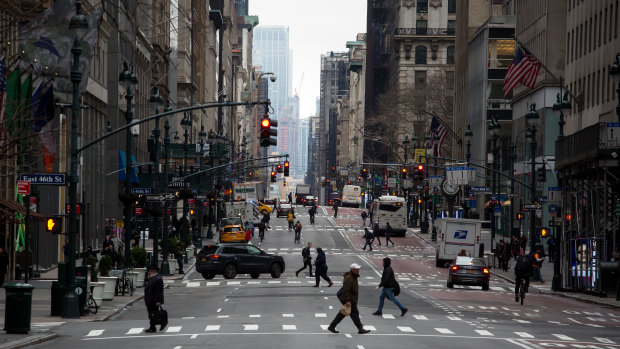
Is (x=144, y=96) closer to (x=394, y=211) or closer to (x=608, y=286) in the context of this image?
(x=394, y=211)

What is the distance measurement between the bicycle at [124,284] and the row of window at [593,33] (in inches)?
1171

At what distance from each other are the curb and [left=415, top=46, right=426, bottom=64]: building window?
5534 inches

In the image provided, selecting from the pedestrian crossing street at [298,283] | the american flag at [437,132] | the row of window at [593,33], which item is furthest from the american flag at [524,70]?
the american flag at [437,132]

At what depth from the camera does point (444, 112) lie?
12975 cm

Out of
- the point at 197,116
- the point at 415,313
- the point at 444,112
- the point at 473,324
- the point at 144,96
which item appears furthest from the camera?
the point at 197,116

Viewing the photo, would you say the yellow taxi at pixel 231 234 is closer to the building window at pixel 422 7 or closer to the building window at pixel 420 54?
the building window at pixel 420 54

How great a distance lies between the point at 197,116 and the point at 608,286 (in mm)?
100714

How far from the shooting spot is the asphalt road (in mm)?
24062

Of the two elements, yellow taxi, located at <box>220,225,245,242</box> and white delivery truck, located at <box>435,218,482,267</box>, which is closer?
white delivery truck, located at <box>435,218,482,267</box>

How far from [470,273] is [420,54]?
11872cm

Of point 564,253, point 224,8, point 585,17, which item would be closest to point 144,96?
point 585,17

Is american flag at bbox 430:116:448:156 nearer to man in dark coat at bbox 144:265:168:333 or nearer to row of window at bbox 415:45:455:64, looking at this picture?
man in dark coat at bbox 144:265:168:333

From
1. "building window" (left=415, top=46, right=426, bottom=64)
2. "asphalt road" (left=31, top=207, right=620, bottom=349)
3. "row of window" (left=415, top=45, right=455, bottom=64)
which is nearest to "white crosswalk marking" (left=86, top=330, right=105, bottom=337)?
"asphalt road" (left=31, top=207, right=620, bottom=349)

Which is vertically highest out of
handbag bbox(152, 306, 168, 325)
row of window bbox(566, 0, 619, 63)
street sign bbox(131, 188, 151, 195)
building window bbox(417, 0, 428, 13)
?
building window bbox(417, 0, 428, 13)
